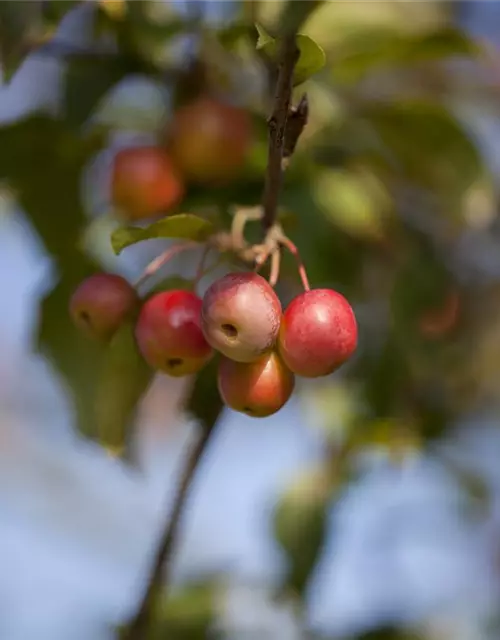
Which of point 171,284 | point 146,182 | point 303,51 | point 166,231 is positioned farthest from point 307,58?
point 146,182

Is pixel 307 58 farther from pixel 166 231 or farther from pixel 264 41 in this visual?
pixel 166 231

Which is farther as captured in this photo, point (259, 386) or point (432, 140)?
point (432, 140)

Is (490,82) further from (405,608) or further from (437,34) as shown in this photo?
(405,608)

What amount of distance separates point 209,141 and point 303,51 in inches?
14.0

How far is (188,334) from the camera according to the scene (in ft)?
2.32

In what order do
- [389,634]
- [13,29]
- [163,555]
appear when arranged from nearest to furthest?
1. [13,29]
2. [163,555]
3. [389,634]

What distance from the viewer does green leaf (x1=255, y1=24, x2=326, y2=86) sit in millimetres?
633

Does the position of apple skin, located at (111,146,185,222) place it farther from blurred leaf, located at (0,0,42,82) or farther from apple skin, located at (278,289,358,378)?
apple skin, located at (278,289,358,378)

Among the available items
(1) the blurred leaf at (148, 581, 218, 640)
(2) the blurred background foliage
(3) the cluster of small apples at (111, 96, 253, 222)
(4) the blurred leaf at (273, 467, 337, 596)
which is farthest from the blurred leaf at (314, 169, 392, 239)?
(1) the blurred leaf at (148, 581, 218, 640)

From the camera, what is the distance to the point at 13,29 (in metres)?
0.82

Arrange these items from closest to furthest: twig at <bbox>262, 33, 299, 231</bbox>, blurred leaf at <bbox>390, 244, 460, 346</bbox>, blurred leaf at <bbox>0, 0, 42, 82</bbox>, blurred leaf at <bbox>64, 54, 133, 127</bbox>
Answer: twig at <bbox>262, 33, 299, 231</bbox>, blurred leaf at <bbox>0, 0, 42, 82</bbox>, blurred leaf at <bbox>64, 54, 133, 127</bbox>, blurred leaf at <bbox>390, 244, 460, 346</bbox>

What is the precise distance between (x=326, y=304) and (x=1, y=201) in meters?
0.68

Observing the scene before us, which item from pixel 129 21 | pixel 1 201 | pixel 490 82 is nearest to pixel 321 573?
pixel 1 201

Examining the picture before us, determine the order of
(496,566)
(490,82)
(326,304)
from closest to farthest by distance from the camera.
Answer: (326,304)
(490,82)
(496,566)
